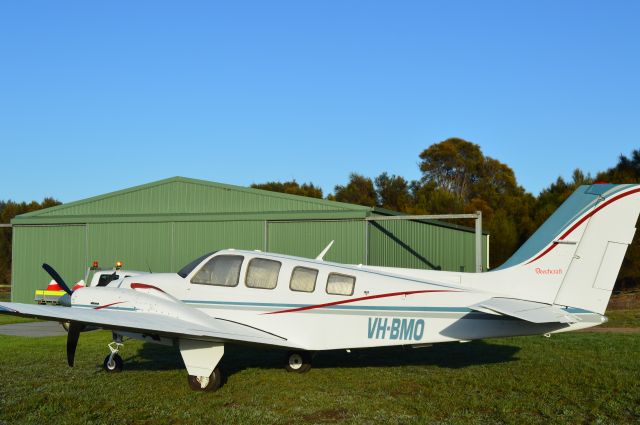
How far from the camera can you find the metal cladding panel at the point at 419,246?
23297 mm

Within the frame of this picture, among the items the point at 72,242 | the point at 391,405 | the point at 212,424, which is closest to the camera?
the point at 212,424

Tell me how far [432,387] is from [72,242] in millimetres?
20772

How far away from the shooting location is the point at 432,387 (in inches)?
400

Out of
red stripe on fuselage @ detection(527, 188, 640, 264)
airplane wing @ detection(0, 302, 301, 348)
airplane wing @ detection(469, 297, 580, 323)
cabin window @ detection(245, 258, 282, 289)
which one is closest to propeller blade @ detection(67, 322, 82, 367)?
airplane wing @ detection(0, 302, 301, 348)

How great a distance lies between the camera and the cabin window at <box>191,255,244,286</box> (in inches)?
421

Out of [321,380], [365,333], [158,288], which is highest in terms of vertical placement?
[158,288]

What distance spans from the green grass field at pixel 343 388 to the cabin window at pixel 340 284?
1.51 m

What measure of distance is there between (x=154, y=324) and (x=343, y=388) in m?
3.10

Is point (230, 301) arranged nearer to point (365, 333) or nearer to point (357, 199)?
point (365, 333)

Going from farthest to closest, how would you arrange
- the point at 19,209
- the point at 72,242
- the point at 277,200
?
the point at 19,209 → the point at 72,242 → the point at 277,200

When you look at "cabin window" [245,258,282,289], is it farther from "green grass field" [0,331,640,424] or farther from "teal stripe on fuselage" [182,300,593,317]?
"green grass field" [0,331,640,424]

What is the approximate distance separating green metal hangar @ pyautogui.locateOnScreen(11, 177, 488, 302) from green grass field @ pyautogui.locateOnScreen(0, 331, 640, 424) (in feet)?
29.3

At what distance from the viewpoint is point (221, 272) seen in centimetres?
1077

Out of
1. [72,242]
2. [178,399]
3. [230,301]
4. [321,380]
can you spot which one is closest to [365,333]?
[321,380]
